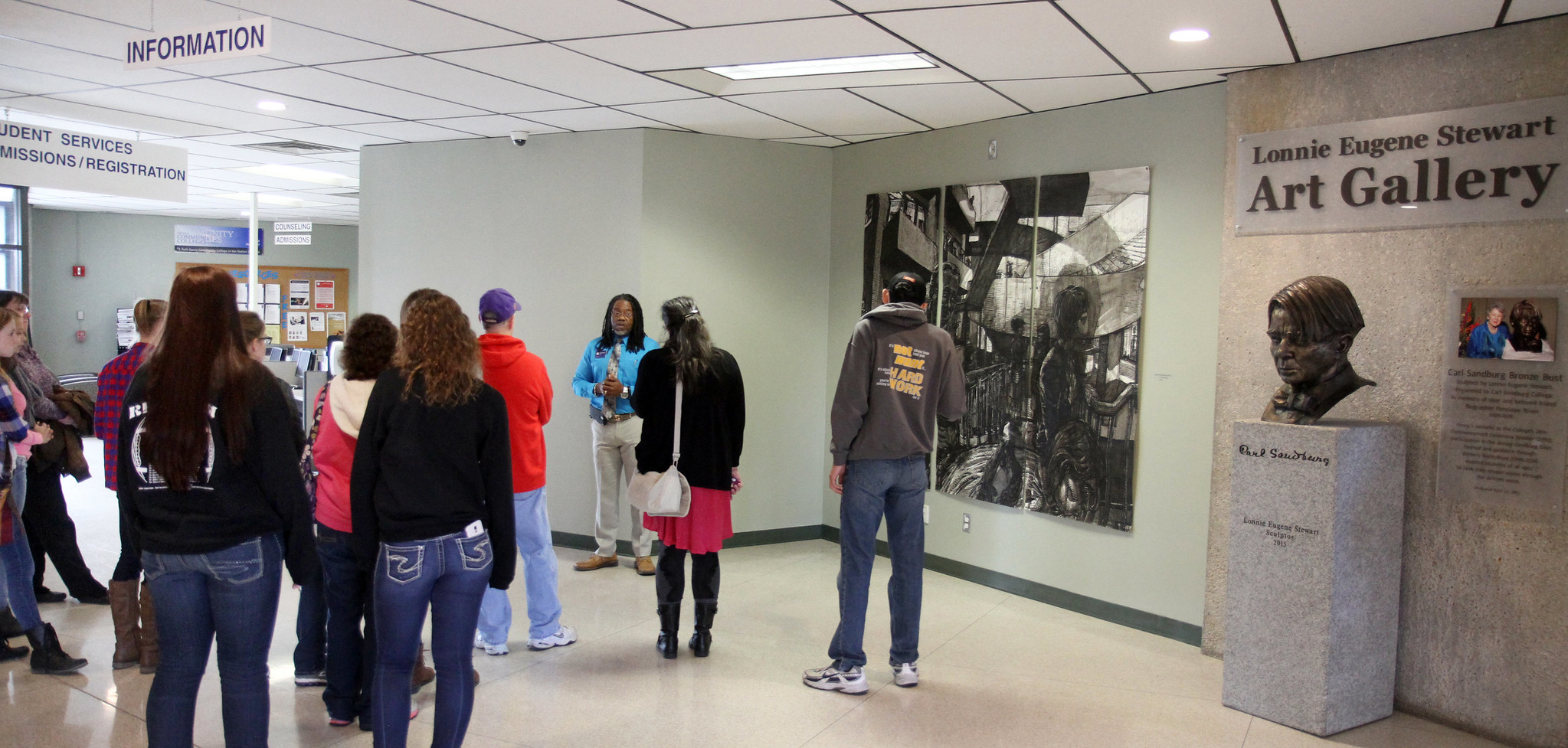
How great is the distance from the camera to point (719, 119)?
19.4ft

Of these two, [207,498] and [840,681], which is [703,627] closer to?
[840,681]

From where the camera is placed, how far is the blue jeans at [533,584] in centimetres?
414

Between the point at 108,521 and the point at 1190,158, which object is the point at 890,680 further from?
the point at 108,521

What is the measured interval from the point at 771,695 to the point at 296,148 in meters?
6.38

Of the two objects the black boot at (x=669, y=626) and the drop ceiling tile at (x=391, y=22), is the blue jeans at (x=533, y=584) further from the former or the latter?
the drop ceiling tile at (x=391, y=22)

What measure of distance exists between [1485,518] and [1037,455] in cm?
213

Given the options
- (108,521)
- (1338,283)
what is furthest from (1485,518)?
(108,521)

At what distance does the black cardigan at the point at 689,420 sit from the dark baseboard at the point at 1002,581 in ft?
7.43

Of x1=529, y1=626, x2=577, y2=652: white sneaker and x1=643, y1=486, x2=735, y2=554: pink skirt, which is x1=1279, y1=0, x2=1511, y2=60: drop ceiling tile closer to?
x1=643, y1=486, x2=735, y2=554: pink skirt

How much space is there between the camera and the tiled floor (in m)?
3.52

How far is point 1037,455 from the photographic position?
214 inches

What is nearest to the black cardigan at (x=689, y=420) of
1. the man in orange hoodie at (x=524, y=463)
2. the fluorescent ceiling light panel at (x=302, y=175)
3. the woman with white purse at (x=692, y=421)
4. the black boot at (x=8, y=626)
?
the woman with white purse at (x=692, y=421)

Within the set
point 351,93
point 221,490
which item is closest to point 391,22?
point 351,93

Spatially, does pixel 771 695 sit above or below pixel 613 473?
below
